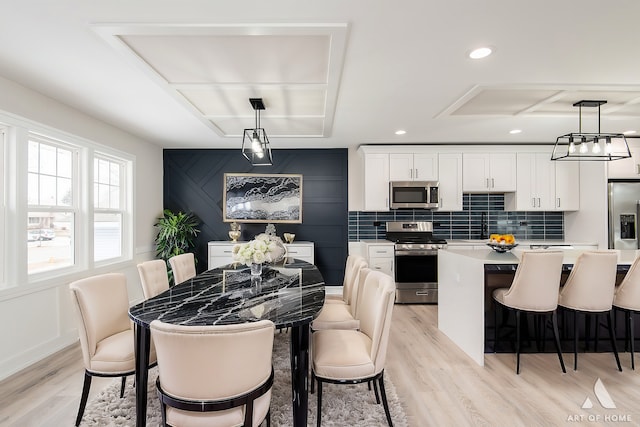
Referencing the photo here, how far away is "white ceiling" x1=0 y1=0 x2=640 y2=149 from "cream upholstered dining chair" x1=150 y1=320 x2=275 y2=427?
5.39 feet

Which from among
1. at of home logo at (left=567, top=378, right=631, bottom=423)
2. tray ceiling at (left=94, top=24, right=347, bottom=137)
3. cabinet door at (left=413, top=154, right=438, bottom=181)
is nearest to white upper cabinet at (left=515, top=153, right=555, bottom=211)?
cabinet door at (left=413, top=154, right=438, bottom=181)

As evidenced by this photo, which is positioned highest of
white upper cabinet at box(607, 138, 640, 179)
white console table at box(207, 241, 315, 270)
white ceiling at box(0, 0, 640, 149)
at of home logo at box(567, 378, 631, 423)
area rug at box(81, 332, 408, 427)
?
white ceiling at box(0, 0, 640, 149)

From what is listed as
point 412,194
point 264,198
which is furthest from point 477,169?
point 264,198

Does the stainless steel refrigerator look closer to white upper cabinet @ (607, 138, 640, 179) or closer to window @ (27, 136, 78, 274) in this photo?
white upper cabinet @ (607, 138, 640, 179)

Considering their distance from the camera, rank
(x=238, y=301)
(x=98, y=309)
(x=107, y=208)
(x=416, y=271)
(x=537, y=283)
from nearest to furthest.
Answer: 1. (x=238, y=301)
2. (x=98, y=309)
3. (x=537, y=283)
4. (x=107, y=208)
5. (x=416, y=271)

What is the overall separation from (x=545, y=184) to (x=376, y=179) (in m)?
2.66

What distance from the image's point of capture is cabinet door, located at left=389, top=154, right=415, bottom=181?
494cm

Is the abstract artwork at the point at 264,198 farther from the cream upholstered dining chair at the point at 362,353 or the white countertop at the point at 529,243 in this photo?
the cream upholstered dining chair at the point at 362,353

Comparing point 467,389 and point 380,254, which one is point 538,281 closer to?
point 467,389

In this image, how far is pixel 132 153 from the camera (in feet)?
14.6

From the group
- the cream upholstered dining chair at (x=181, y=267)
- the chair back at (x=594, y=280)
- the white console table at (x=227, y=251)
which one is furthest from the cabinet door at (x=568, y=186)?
the cream upholstered dining chair at (x=181, y=267)

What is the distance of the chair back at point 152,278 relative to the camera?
98.7 inches

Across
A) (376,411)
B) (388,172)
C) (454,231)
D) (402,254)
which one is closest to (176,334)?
(376,411)

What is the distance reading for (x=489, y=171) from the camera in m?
4.95
